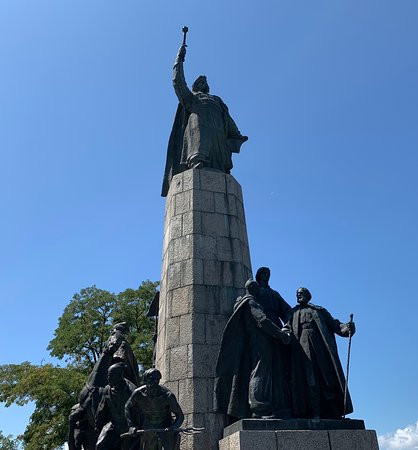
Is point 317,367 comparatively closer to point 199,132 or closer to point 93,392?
point 93,392

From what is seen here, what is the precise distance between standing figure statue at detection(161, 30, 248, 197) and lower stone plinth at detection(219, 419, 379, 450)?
6421 mm

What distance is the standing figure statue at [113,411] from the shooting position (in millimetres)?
8219

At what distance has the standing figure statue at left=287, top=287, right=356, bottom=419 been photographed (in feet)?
27.1

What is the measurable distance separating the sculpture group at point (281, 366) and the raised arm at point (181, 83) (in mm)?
6160

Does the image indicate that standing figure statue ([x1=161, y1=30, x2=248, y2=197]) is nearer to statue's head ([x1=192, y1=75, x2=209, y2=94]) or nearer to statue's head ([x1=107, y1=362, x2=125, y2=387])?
statue's head ([x1=192, y1=75, x2=209, y2=94])

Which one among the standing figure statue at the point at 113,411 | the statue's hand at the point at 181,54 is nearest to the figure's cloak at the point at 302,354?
the standing figure statue at the point at 113,411

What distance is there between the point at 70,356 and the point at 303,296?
21431 millimetres

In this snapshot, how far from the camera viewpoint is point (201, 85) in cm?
1367

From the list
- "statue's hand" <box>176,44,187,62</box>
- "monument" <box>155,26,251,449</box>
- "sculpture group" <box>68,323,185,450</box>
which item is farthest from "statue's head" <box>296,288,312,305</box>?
"statue's hand" <box>176,44,187,62</box>

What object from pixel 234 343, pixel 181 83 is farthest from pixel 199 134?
pixel 234 343

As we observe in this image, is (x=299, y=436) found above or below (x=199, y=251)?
below

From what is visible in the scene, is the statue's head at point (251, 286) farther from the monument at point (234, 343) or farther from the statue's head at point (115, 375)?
the statue's head at point (115, 375)

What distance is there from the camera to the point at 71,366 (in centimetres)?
2675

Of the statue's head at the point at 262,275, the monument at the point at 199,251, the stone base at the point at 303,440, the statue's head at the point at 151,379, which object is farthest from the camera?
the statue's head at the point at 262,275
